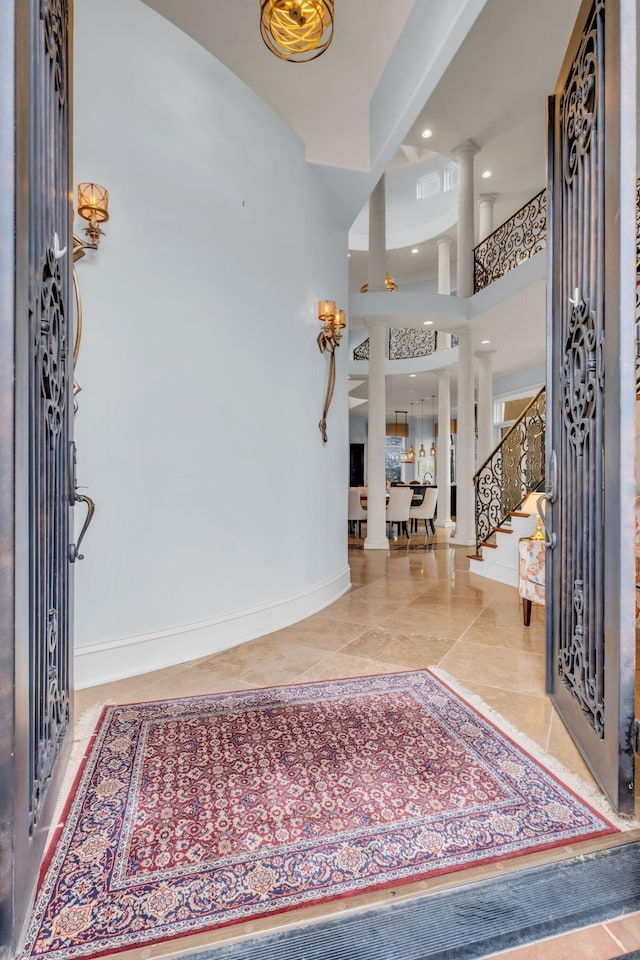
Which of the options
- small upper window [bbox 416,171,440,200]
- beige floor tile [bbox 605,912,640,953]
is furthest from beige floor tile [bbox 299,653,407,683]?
small upper window [bbox 416,171,440,200]

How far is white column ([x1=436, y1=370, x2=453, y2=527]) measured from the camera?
428 inches

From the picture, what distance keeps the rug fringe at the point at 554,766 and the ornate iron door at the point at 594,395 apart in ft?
0.12

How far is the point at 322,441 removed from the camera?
4258 millimetres

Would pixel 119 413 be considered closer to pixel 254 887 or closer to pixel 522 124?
pixel 254 887

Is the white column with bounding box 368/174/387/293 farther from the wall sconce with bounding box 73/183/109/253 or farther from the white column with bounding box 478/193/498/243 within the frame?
the wall sconce with bounding box 73/183/109/253

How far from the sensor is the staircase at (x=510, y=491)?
206 inches

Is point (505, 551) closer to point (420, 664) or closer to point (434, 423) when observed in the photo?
point (420, 664)

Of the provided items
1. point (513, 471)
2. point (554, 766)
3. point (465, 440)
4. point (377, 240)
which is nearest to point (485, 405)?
point (465, 440)

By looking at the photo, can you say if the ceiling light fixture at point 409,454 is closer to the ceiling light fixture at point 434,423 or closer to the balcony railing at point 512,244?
the ceiling light fixture at point 434,423

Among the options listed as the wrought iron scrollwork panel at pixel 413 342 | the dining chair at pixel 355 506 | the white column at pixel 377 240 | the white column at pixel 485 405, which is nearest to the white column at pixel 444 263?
the wrought iron scrollwork panel at pixel 413 342

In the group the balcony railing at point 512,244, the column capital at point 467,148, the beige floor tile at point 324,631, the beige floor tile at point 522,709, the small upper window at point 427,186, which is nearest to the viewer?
the beige floor tile at point 522,709

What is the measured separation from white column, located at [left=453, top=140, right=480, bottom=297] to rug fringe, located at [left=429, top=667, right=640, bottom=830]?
7087 millimetres

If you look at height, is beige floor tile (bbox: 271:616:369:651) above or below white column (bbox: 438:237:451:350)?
below

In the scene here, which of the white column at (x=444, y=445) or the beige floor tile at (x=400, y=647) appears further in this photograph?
the white column at (x=444, y=445)
